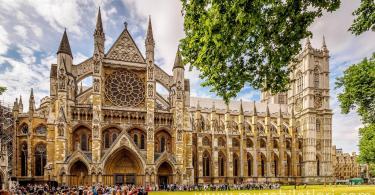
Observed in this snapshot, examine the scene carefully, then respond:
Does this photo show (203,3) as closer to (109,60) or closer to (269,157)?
(109,60)

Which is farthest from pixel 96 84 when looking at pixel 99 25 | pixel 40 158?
pixel 40 158

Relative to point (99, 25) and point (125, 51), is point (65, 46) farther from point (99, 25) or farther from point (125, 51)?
point (125, 51)

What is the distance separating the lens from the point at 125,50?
120 feet

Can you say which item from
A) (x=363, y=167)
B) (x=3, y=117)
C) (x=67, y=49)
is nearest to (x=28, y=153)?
(x=3, y=117)

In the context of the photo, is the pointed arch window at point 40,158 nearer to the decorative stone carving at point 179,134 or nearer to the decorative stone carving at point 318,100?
the decorative stone carving at point 179,134

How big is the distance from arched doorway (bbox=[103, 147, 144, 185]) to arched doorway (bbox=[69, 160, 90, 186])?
2131 mm

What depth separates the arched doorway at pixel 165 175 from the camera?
115ft

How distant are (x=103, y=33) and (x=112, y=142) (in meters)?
12.5

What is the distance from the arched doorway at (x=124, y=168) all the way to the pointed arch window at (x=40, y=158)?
31.5 feet

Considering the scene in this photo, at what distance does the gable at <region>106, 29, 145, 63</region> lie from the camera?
36125 mm

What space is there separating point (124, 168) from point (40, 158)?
11.1 m

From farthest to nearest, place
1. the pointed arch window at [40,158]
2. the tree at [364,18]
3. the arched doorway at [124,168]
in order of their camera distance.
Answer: the pointed arch window at [40,158] → the arched doorway at [124,168] → the tree at [364,18]

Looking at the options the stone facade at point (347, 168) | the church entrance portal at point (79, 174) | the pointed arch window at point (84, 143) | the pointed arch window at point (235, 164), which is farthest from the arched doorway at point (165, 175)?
the stone facade at point (347, 168)

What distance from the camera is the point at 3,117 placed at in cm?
3731
